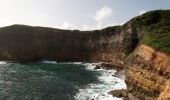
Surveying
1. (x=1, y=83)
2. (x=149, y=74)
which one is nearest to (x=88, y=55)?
(x=1, y=83)

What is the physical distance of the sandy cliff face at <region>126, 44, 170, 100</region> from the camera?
133 ft

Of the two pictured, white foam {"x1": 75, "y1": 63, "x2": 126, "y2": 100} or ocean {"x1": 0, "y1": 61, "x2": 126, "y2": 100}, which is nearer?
white foam {"x1": 75, "y1": 63, "x2": 126, "y2": 100}

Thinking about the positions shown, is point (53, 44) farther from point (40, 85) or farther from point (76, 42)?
point (40, 85)

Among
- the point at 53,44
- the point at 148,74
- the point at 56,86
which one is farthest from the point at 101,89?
the point at 53,44

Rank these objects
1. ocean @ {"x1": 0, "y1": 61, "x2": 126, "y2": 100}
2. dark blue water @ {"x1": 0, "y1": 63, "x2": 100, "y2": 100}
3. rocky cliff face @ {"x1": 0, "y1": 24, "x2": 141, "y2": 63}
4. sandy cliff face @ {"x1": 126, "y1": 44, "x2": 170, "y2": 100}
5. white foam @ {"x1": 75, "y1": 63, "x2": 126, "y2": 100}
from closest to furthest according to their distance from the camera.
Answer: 1. sandy cliff face @ {"x1": 126, "y1": 44, "x2": 170, "y2": 100}
2. white foam @ {"x1": 75, "y1": 63, "x2": 126, "y2": 100}
3. ocean @ {"x1": 0, "y1": 61, "x2": 126, "y2": 100}
4. dark blue water @ {"x1": 0, "y1": 63, "x2": 100, "y2": 100}
5. rocky cliff face @ {"x1": 0, "y1": 24, "x2": 141, "y2": 63}

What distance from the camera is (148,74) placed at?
148 ft

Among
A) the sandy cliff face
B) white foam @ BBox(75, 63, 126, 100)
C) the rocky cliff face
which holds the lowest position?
white foam @ BBox(75, 63, 126, 100)

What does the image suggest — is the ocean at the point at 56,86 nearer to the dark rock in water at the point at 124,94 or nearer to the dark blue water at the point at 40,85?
the dark blue water at the point at 40,85

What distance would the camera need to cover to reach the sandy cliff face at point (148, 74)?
40.5 m

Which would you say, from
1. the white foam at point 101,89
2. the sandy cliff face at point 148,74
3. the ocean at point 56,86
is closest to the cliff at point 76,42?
the white foam at point 101,89

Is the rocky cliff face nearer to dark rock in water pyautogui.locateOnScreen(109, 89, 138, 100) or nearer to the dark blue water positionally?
the dark blue water

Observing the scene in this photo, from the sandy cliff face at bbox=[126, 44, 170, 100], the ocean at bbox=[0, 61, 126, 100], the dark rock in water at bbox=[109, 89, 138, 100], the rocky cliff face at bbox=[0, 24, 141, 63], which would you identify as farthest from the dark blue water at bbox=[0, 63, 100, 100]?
the rocky cliff face at bbox=[0, 24, 141, 63]

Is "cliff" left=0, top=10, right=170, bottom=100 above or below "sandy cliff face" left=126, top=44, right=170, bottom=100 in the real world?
above

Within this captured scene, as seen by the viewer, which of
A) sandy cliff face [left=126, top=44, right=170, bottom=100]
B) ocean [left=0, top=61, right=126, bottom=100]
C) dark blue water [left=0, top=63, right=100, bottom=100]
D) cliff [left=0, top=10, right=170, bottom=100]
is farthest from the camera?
cliff [left=0, top=10, right=170, bottom=100]
